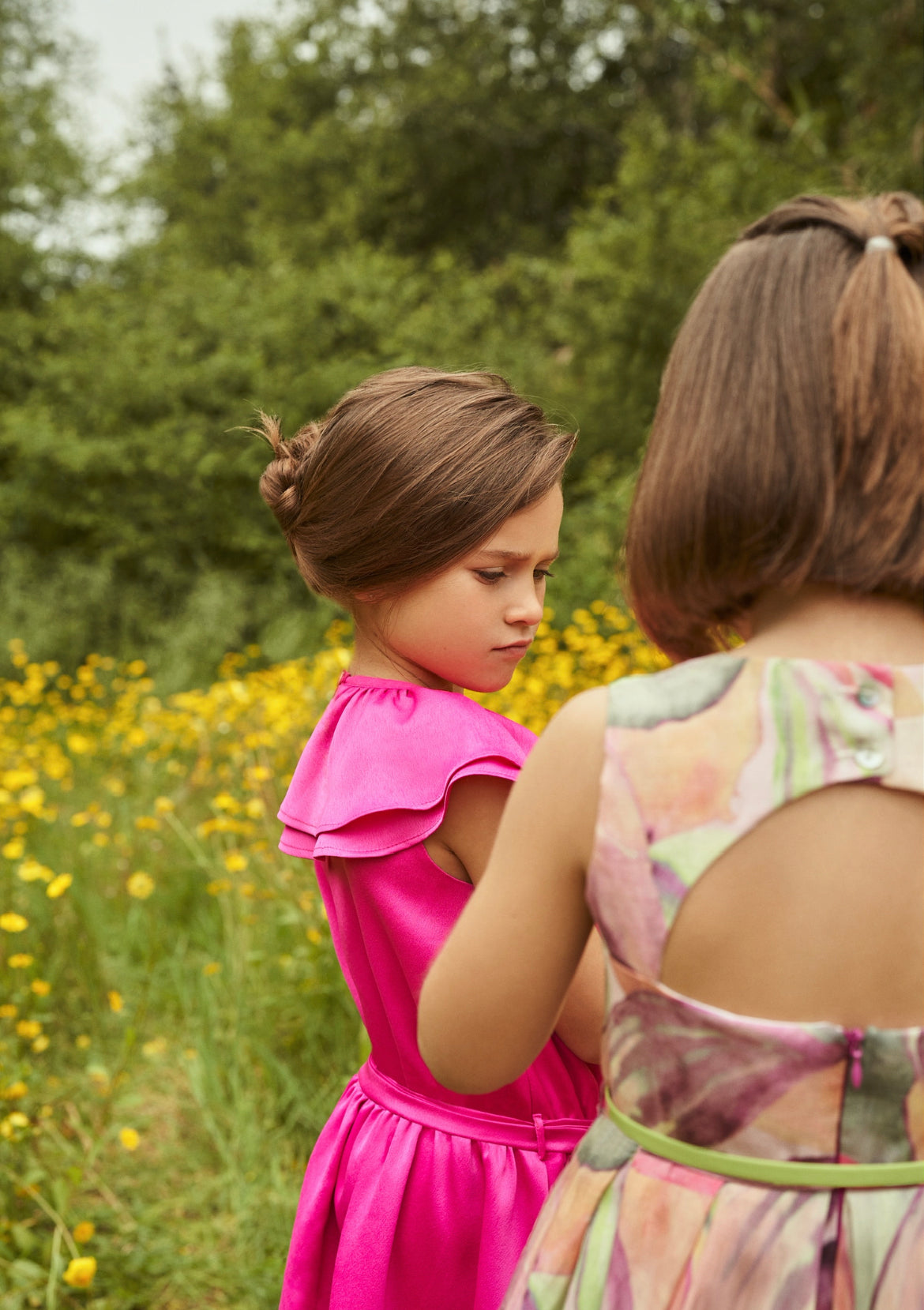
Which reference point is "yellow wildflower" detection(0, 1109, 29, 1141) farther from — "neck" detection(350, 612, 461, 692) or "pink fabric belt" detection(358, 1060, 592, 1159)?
"neck" detection(350, 612, 461, 692)

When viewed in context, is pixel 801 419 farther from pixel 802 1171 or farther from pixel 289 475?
pixel 289 475

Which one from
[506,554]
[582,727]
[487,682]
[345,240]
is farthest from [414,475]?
[345,240]

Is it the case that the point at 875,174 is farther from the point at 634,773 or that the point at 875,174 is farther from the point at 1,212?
the point at 1,212

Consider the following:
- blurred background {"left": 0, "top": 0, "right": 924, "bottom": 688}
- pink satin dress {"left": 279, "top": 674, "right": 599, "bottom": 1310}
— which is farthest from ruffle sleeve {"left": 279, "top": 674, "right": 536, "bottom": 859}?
blurred background {"left": 0, "top": 0, "right": 924, "bottom": 688}

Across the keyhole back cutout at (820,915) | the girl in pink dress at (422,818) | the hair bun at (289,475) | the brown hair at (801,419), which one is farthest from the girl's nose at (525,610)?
the keyhole back cutout at (820,915)

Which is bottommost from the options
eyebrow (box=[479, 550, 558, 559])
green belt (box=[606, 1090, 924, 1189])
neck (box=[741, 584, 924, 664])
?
green belt (box=[606, 1090, 924, 1189])

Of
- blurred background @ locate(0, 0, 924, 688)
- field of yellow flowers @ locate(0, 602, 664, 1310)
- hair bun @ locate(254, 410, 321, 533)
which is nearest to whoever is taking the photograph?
hair bun @ locate(254, 410, 321, 533)

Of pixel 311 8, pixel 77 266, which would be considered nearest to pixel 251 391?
pixel 77 266

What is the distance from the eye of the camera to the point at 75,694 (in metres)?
A: 5.51

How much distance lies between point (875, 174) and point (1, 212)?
7916 mm

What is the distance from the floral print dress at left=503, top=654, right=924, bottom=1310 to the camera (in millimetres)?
731

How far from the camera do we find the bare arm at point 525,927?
0.77 m

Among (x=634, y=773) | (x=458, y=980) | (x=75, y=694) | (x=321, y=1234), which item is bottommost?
(x=75, y=694)

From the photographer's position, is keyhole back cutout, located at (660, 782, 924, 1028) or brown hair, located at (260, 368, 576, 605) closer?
keyhole back cutout, located at (660, 782, 924, 1028)
